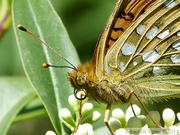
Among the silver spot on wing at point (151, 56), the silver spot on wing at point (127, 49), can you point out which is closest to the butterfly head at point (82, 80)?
the silver spot on wing at point (127, 49)

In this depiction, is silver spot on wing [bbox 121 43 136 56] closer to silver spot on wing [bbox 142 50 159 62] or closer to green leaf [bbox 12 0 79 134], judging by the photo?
silver spot on wing [bbox 142 50 159 62]

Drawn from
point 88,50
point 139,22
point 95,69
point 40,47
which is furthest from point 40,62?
point 88,50

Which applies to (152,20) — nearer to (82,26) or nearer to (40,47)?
(40,47)

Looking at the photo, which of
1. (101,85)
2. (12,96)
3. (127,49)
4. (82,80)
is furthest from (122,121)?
(12,96)

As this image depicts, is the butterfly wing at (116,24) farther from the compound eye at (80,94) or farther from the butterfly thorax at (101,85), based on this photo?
the compound eye at (80,94)

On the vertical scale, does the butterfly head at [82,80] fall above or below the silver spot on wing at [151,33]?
below

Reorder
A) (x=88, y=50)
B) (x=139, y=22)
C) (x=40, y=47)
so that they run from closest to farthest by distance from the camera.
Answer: (x=139, y=22), (x=40, y=47), (x=88, y=50)

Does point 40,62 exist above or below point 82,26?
below
